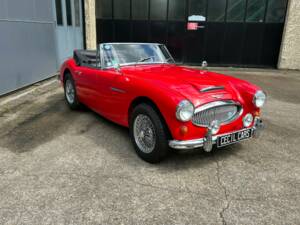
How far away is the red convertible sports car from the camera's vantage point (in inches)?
123

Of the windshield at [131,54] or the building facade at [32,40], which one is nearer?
the windshield at [131,54]

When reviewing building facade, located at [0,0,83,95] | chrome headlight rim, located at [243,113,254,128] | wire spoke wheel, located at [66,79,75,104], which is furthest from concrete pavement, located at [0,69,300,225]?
building facade, located at [0,0,83,95]

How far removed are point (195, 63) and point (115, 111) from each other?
1057 cm

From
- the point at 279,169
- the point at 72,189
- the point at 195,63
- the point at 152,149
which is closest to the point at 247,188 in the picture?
the point at 279,169

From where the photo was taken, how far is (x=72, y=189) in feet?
9.59

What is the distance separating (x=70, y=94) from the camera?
5.91m

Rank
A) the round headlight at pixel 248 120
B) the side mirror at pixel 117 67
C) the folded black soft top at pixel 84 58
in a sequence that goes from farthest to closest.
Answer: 1. the folded black soft top at pixel 84 58
2. the side mirror at pixel 117 67
3. the round headlight at pixel 248 120

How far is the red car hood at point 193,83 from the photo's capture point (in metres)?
3.25

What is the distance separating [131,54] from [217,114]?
1.97m

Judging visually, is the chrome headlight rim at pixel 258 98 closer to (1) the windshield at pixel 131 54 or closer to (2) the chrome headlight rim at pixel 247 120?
(2) the chrome headlight rim at pixel 247 120

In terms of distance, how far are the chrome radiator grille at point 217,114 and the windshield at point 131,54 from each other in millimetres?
1757

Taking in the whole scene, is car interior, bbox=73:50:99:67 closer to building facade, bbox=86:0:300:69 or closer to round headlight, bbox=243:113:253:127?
round headlight, bbox=243:113:253:127

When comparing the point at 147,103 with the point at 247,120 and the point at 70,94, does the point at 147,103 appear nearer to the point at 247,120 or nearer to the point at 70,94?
the point at 247,120

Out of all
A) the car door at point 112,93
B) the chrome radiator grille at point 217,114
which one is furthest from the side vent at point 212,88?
the car door at point 112,93
